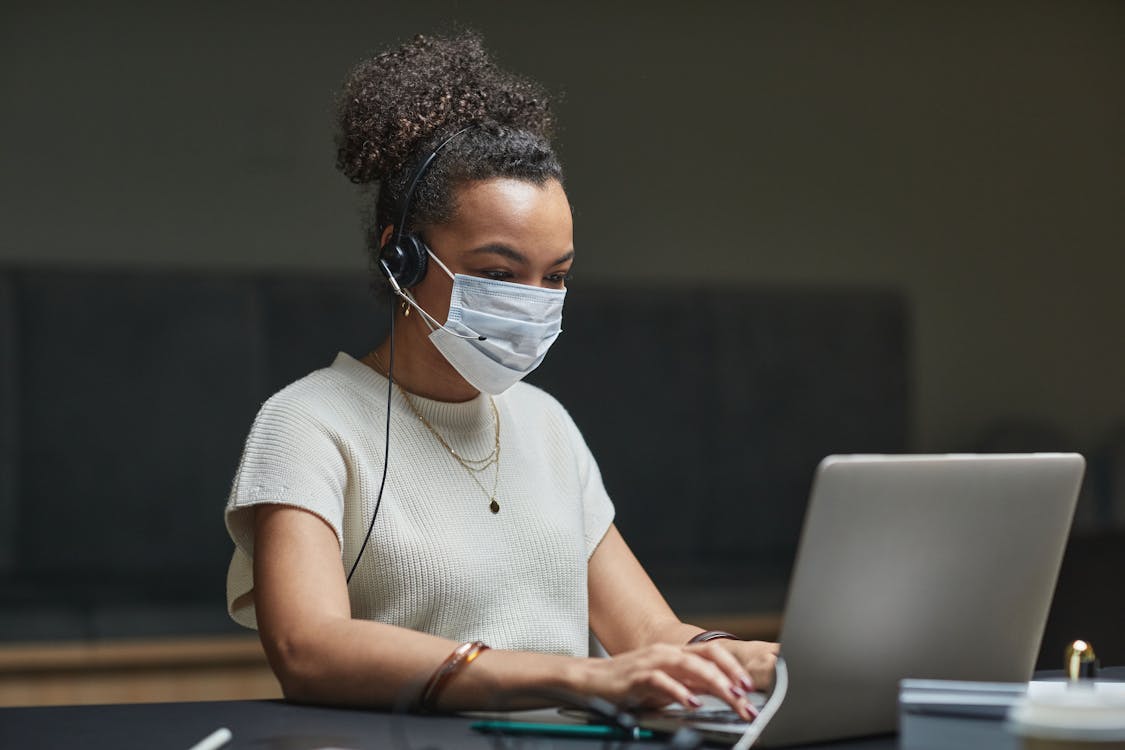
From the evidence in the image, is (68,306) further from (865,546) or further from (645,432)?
Answer: (865,546)

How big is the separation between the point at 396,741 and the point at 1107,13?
11.7ft

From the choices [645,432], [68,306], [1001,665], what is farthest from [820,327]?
[1001,665]

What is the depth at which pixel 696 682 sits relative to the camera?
94cm

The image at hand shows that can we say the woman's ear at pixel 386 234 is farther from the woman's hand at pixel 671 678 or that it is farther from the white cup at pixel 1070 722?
the white cup at pixel 1070 722

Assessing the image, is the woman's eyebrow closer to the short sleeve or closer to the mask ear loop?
the mask ear loop

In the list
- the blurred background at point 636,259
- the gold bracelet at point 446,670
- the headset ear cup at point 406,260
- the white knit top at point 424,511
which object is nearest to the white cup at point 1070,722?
the gold bracelet at point 446,670

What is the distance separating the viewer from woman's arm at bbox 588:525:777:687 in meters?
1.45

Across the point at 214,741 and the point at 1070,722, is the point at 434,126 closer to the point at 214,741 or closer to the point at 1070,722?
the point at 214,741

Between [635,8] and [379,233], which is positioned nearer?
[379,233]

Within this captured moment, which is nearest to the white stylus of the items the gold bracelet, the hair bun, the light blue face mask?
the gold bracelet

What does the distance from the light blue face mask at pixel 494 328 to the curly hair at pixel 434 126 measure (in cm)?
8

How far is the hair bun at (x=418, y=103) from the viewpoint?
56.1 inches

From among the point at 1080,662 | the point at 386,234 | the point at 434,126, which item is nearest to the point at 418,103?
the point at 434,126

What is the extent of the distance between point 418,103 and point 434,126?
3 cm
